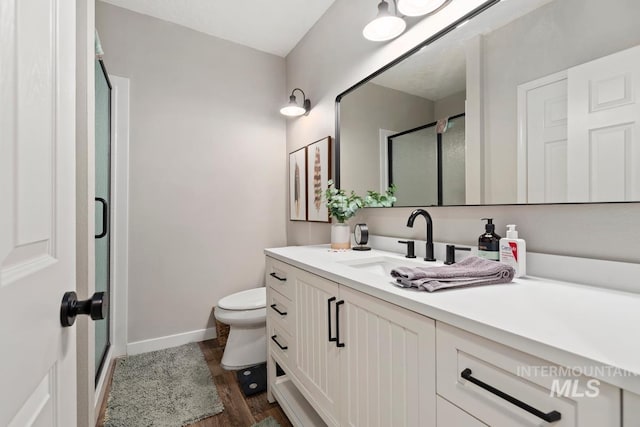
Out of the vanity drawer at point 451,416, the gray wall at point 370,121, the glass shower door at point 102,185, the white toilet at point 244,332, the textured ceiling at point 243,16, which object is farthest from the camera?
the textured ceiling at point 243,16

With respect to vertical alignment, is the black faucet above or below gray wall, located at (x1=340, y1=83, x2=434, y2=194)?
below

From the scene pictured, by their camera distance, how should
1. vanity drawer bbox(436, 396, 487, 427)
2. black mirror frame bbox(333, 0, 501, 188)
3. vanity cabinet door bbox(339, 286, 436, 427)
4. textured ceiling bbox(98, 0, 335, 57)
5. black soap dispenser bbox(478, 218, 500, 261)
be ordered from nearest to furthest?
vanity drawer bbox(436, 396, 487, 427) → vanity cabinet door bbox(339, 286, 436, 427) → black soap dispenser bbox(478, 218, 500, 261) → black mirror frame bbox(333, 0, 501, 188) → textured ceiling bbox(98, 0, 335, 57)

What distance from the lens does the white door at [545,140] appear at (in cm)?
93

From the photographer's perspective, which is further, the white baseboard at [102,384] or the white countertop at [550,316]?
the white baseboard at [102,384]

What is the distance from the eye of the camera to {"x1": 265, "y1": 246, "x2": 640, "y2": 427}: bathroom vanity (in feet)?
1.53

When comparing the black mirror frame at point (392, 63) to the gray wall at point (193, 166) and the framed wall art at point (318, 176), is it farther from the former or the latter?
the gray wall at point (193, 166)

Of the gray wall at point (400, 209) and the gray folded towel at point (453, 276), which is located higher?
the gray wall at point (400, 209)

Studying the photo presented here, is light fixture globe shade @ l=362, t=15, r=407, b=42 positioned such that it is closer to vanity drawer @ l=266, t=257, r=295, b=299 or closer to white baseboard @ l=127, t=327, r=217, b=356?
vanity drawer @ l=266, t=257, r=295, b=299

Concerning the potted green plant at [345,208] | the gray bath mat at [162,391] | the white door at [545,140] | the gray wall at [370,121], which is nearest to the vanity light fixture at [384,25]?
the gray wall at [370,121]

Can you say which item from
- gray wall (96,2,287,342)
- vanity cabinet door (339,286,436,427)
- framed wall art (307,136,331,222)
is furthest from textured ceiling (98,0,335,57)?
vanity cabinet door (339,286,436,427)

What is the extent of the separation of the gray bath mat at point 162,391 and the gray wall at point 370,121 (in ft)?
4.91

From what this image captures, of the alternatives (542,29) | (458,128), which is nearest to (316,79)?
(458,128)

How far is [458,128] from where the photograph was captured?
126 cm

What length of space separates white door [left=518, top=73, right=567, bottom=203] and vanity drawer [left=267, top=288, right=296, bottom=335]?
104 cm
